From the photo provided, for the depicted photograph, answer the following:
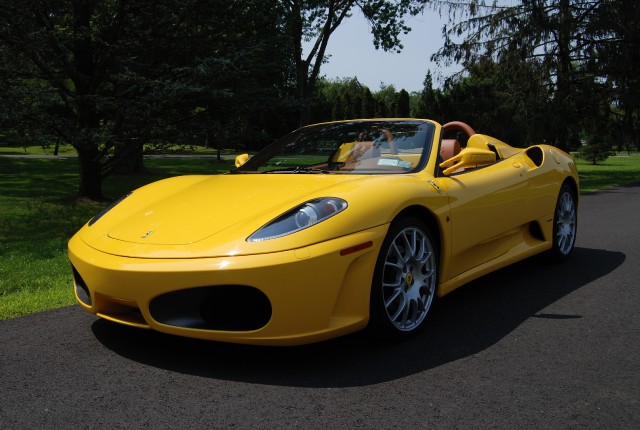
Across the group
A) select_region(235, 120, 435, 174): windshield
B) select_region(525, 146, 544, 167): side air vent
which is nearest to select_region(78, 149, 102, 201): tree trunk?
select_region(235, 120, 435, 174): windshield

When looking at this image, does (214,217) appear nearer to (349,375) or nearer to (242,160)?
(349,375)

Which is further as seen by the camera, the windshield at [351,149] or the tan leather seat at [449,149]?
the tan leather seat at [449,149]

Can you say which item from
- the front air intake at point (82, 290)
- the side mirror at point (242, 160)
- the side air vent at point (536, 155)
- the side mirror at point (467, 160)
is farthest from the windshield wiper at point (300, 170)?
the side air vent at point (536, 155)

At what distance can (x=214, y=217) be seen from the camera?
3.22 metres

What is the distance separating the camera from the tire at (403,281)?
312 centimetres

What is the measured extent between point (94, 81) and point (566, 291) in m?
8.56

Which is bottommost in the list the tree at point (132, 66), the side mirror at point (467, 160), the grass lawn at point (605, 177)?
the grass lawn at point (605, 177)

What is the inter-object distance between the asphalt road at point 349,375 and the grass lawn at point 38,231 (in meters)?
0.66

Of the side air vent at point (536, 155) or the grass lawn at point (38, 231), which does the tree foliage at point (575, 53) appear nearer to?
the grass lawn at point (38, 231)

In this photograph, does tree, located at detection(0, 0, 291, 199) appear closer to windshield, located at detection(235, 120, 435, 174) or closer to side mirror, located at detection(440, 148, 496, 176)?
windshield, located at detection(235, 120, 435, 174)

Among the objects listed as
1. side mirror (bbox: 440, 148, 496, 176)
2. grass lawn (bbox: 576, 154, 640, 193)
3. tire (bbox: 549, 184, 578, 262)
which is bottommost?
grass lawn (bbox: 576, 154, 640, 193)

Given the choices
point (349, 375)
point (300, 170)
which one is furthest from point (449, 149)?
point (349, 375)

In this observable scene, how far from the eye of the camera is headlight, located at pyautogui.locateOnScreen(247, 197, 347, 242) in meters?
2.90

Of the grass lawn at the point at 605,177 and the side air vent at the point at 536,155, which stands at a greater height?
the side air vent at the point at 536,155
